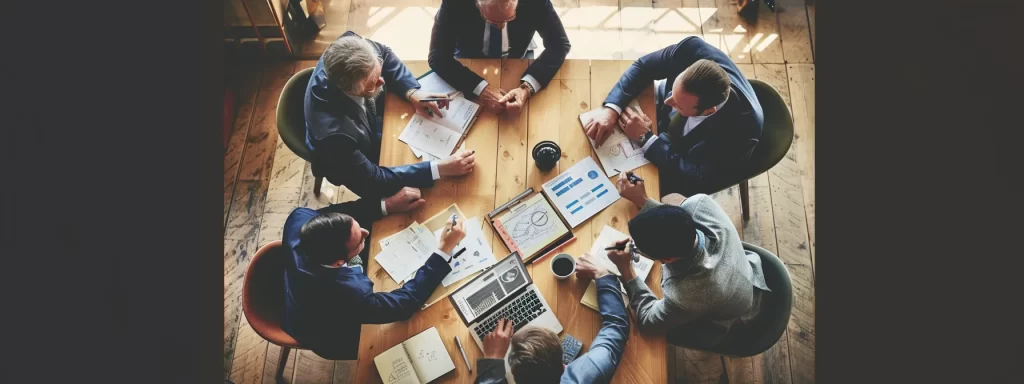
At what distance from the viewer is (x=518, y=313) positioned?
2277mm

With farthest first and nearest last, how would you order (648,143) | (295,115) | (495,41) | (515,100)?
(495,41)
(295,115)
(515,100)
(648,143)

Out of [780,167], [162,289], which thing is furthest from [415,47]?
[162,289]

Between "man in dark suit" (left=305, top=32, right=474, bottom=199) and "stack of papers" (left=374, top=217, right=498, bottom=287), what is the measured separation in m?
0.19

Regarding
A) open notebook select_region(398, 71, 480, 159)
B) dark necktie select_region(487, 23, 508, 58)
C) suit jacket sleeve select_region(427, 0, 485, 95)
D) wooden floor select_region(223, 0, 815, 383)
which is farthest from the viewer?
wooden floor select_region(223, 0, 815, 383)

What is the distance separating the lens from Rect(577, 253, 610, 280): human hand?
7.48 ft

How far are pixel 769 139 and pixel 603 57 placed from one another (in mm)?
1479

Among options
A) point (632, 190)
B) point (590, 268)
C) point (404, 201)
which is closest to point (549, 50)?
point (632, 190)

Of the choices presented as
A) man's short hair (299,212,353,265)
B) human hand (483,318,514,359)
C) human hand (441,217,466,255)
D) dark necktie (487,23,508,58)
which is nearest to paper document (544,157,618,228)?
human hand (441,217,466,255)

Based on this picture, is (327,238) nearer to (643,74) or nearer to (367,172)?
(367,172)

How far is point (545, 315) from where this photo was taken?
7.43 ft

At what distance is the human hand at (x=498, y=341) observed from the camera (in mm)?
2191

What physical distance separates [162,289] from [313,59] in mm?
3995

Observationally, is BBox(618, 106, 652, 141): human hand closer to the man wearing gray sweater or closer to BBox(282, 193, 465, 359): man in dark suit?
the man wearing gray sweater

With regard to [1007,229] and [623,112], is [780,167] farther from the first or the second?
[1007,229]
